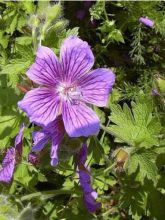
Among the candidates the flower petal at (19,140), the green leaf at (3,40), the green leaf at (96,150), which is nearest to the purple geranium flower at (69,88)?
the flower petal at (19,140)

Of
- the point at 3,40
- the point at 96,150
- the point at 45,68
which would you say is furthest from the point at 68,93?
the point at 3,40

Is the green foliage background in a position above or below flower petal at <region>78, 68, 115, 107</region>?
below

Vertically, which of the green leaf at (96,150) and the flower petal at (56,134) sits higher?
the flower petal at (56,134)

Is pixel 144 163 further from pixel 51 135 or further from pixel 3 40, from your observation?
pixel 3 40

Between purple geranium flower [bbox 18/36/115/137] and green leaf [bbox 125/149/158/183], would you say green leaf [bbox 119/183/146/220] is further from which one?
purple geranium flower [bbox 18/36/115/137]

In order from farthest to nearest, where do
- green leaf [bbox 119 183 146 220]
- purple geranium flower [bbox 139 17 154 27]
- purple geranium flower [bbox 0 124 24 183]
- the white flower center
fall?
purple geranium flower [bbox 139 17 154 27], green leaf [bbox 119 183 146 220], purple geranium flower [bbox 0 124 24 183], the white flower center

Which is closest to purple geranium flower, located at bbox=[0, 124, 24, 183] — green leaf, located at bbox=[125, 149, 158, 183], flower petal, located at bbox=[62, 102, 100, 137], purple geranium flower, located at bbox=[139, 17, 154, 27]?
flower petal, located at bbox=[62, 102, 100, 137]

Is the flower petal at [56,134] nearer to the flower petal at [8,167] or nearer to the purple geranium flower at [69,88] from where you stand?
the purple geranium flower at [69,88]
